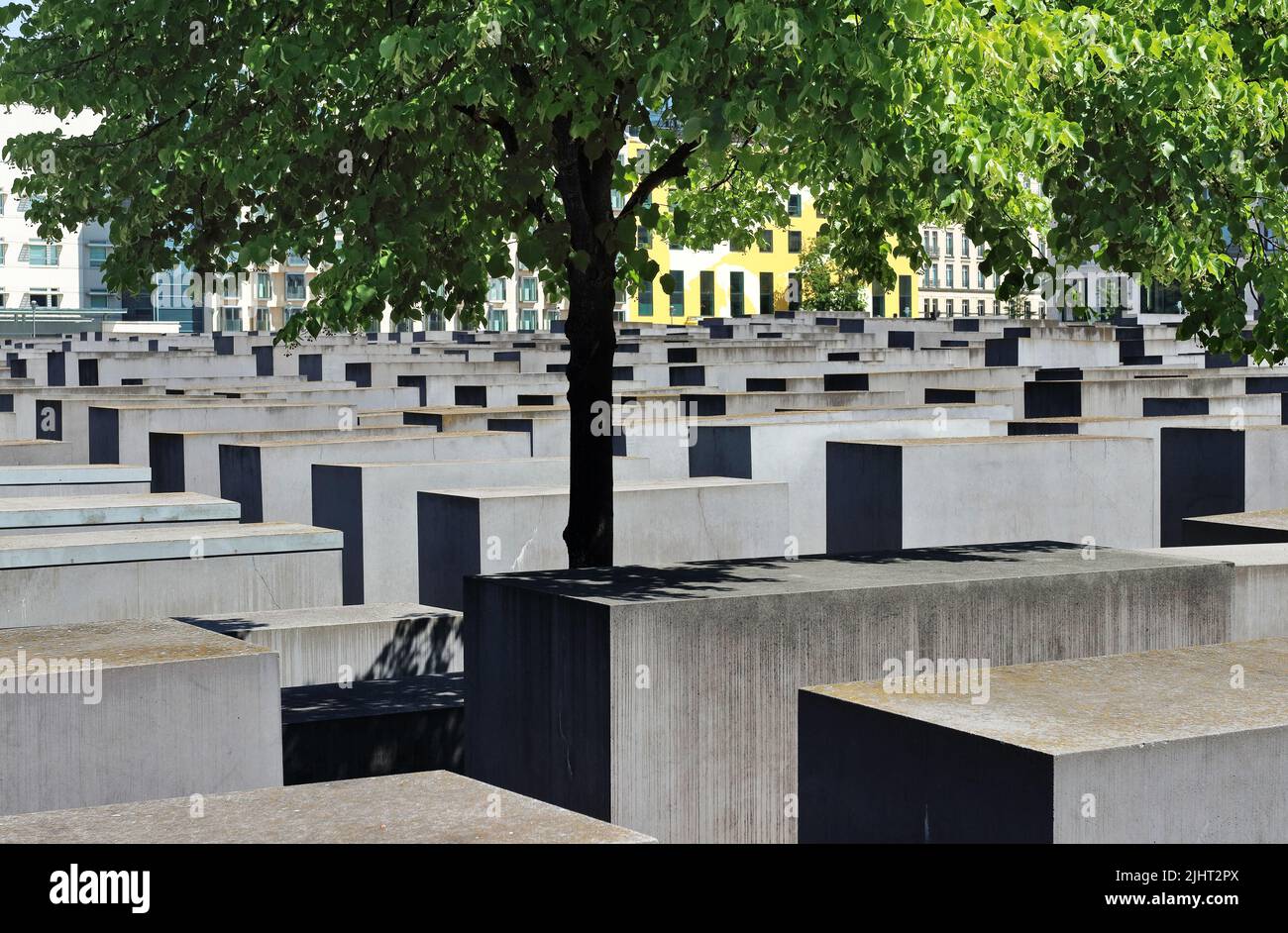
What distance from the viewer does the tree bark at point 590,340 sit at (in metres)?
8.98

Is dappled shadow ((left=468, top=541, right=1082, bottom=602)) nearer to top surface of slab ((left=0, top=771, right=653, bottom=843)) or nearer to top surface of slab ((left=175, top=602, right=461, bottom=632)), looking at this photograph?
top surface of slab ((left=175, top=602, right=461, bottom=632))

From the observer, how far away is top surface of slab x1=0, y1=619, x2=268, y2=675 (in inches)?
290

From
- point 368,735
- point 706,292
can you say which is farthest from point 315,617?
point 706,292

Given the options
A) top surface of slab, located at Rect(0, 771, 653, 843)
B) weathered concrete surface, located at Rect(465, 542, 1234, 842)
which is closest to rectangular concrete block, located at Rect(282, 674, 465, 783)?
weathered concrete surface, located at Rect(465, 542, 1234, 842)

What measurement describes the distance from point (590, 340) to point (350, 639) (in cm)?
321

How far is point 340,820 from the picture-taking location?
4.71m

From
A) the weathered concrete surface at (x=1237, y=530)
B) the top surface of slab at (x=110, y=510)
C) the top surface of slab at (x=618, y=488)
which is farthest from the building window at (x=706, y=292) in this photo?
the weathered concrete surface at (x=1237, y=530)

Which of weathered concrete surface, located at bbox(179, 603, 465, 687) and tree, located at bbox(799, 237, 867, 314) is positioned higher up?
tree, located at bbox(799, 237, 867, 314)

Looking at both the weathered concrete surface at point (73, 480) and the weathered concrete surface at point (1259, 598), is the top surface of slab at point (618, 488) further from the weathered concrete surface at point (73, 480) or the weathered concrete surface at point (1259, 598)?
the weathered concrete surface at point (1259, 598)

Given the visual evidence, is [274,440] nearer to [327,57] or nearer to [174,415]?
[174,415]

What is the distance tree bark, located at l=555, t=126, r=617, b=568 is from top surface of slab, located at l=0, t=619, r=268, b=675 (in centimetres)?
216

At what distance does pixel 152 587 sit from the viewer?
11.7 m

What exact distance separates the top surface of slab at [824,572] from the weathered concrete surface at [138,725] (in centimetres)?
147
